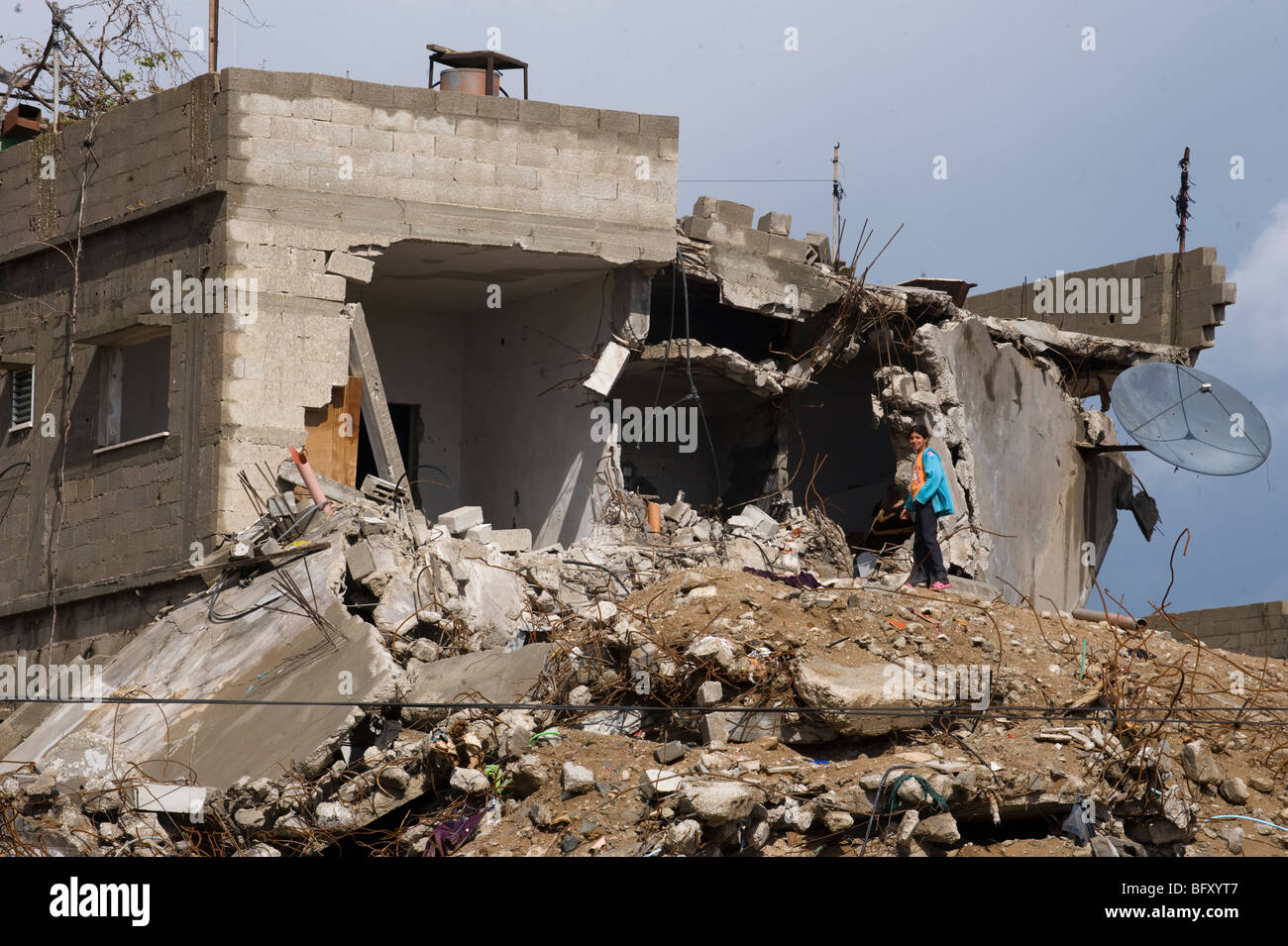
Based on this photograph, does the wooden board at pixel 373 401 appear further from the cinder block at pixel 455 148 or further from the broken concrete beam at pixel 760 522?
the broken concrete beam at pixel 760 522

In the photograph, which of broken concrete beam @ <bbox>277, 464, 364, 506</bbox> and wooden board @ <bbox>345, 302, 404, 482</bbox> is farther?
wooden board @ <bbox>345, 302, 404, 482</bbox>

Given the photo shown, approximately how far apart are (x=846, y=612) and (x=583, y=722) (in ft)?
6.07

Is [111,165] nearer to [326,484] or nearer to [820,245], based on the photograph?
[326,484]

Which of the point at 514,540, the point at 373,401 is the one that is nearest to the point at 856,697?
the point at 514,540

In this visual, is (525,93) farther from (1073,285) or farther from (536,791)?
(536,791)

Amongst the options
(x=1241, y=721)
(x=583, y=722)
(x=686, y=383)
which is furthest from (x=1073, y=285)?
(x=583, y=722)

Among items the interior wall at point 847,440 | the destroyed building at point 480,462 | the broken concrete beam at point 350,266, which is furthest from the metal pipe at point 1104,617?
the broken concrete beam at point 350,266

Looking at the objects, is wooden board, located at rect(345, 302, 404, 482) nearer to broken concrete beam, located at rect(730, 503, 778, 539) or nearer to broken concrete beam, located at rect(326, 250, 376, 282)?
broken concrete beam, located at rect(326, 250, 376, 282)

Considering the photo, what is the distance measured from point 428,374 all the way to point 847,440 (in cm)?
497

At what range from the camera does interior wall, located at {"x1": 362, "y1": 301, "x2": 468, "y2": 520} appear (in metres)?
17.0

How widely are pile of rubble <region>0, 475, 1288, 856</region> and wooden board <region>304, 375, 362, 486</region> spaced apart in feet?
8.70

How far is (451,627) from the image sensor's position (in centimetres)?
1156

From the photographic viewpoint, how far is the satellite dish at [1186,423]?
640 inches

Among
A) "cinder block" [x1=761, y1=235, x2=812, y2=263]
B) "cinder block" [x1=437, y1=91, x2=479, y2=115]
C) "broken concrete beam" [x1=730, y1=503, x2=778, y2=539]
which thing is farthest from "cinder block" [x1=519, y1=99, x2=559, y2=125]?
"broken concrete beam" [x1=730, y1=503, x2=778, y2=539]
